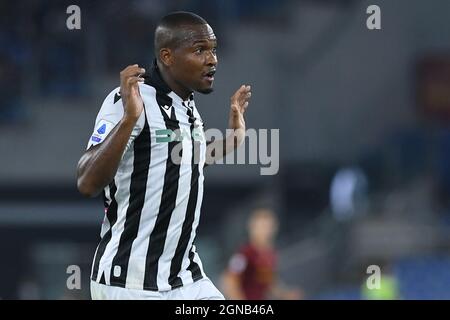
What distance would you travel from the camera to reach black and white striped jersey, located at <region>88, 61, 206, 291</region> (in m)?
4.52

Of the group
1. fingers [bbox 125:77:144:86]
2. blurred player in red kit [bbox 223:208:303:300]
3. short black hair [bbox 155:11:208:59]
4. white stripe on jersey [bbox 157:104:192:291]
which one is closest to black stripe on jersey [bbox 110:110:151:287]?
white stripe on jersey [bbox 157:104:192:291]

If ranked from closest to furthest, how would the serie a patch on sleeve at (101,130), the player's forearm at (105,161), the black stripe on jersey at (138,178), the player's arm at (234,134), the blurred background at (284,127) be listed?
the player's forearm at (105,161), the serie a patch on sleeve at (101,130), the black stripe on jersey at (138,178), the player's arm at (234,134), the blurred background at (284,127)

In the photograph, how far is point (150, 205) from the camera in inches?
178

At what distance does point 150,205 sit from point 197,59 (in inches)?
23.4

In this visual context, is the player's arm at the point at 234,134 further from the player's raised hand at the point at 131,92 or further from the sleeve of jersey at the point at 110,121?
the player's raised hand at the point at 131,92

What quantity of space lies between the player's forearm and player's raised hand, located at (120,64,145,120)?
0.03 m

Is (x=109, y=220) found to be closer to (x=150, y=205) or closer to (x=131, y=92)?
(x=150, y=205)

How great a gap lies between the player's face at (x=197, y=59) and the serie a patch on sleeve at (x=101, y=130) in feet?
1.31

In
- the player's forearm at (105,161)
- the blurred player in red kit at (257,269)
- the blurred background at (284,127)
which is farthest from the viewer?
the blurred background at (284,127)

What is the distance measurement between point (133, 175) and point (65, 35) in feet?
28.9

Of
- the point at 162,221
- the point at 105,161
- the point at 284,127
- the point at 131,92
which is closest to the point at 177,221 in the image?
the point at 162,221

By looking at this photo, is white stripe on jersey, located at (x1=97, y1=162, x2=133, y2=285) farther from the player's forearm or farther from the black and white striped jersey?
the player's forearm

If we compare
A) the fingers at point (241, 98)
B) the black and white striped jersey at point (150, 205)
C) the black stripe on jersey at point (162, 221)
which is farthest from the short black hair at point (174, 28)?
the fingers at point (241, 98)

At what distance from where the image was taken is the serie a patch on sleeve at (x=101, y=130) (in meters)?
4.41
